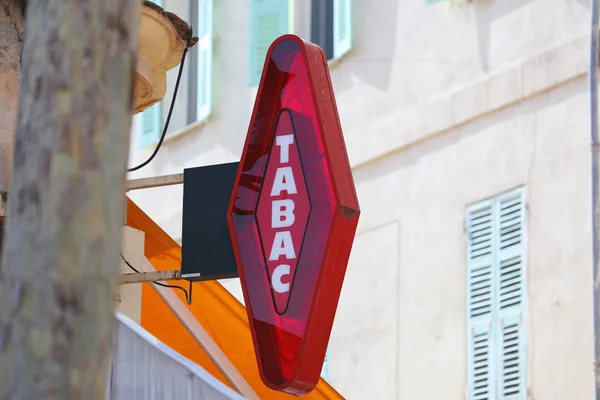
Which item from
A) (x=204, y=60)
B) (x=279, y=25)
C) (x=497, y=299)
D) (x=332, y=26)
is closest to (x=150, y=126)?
(x=204, y=60)

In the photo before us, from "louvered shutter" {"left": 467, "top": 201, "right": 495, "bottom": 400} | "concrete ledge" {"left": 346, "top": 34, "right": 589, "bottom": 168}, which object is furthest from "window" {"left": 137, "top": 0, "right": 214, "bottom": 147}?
Result: "louvered shutter" {"left": 467, "top": 201, "right": 495, "bottom": 400}

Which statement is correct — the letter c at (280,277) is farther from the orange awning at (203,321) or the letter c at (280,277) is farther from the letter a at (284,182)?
the orange awning at (203,321)

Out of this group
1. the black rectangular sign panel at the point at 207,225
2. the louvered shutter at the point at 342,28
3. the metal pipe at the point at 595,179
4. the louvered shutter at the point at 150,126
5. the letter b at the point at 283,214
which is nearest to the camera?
the letter b at the point at 283,214

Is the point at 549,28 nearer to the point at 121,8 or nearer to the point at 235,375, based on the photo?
the point at 235,375

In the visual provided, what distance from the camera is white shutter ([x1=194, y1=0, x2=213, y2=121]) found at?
15320 mm

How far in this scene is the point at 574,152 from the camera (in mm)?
11219

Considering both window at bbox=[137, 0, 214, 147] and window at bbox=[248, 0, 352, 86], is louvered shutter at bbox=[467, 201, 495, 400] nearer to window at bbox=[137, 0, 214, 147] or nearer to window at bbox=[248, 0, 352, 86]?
window at bbox=[248, 0, 352, 86]

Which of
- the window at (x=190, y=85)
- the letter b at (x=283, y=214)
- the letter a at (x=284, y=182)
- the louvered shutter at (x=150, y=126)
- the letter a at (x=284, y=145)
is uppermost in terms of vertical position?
the letter a at (x=284, y=145)

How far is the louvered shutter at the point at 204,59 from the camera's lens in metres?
15.3

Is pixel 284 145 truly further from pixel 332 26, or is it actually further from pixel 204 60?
pixel 204 60

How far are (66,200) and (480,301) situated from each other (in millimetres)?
8420

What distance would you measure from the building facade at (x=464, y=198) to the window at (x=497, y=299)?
0.04 feet

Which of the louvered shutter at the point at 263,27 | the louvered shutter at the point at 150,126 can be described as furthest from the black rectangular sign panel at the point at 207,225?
the louvered shutter at the point at 150,126

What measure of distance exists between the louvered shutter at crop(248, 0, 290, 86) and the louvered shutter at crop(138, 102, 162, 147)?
1.60 metres
